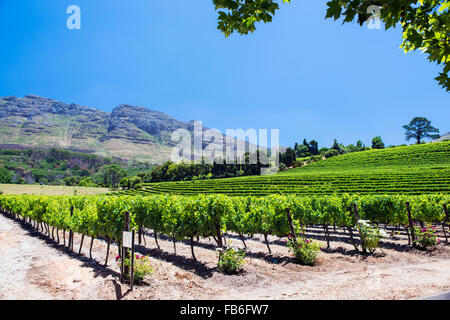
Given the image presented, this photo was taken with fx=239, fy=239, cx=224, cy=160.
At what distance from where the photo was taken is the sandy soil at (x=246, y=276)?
6.68 metres

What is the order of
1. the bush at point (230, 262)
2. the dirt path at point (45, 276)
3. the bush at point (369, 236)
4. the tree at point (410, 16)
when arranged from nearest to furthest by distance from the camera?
1. the tree at point (410, 16)
2. the dirt path at point (45, 276)
3. the bush at point (230, 262)
4. the bush at point (369, 236)

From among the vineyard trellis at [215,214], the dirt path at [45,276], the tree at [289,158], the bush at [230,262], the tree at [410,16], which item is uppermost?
the tree at [289,158]

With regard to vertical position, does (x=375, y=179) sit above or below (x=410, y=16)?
below

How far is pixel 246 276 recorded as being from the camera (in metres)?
8.34

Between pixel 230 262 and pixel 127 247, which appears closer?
pixel 127 247

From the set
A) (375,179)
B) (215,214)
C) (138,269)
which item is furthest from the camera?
(375,179)

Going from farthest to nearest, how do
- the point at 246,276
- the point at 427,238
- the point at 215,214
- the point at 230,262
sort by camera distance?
1. the point at 427,238
2. the point at 215,214
3. the point at 230,262
4. the point at 246,276

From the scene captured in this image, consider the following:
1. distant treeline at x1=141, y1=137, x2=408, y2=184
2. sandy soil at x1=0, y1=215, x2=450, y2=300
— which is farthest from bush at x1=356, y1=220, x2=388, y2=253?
distant treeline at x1=141, y1=137, x2=408, y2=184

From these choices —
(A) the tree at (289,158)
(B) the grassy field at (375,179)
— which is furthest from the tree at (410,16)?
(A) the tree at (289,158)

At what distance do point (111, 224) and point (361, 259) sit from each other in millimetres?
10656

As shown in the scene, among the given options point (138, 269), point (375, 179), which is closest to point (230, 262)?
point (138, 269)

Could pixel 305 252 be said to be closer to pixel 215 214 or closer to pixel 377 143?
pixel 215 214

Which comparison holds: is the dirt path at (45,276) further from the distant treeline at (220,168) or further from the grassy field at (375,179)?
the distant treeline at (220,168)

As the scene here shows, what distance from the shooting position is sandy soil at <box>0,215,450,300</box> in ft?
21.9
